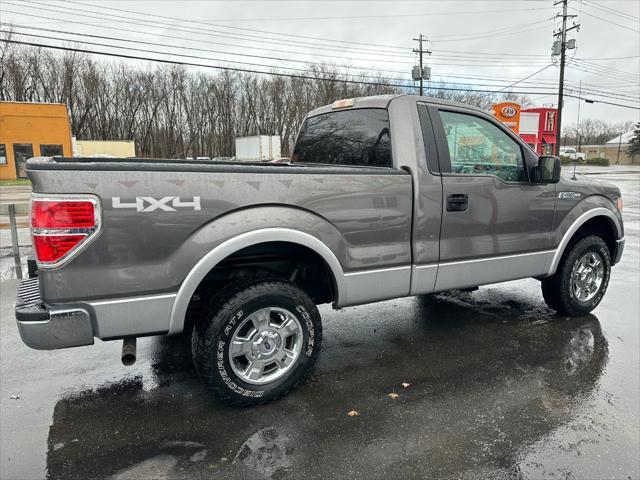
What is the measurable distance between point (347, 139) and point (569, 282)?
273cm

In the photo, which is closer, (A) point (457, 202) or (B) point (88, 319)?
(B) point (88, 319)

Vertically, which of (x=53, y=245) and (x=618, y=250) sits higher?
(x=53, y=245)

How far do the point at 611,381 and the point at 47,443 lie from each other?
155 inches

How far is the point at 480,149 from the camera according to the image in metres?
4.00

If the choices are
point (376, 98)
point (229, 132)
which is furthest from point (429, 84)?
point (376, 98)

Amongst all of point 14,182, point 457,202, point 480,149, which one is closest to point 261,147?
point 14,182

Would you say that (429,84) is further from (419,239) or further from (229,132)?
(419,239)

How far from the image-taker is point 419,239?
357 cm

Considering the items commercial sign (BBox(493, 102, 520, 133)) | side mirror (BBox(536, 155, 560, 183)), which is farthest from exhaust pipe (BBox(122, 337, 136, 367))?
commercial sign (BBox(493, 102, 520, 133))

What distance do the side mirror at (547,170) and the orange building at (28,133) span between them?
31.3m

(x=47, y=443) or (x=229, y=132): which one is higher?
(x=229, y=132)

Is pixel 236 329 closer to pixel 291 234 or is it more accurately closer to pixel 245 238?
pixel 245 238

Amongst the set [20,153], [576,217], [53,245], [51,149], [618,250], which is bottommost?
[618,250]

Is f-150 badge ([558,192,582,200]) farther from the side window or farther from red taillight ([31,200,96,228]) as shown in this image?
red taillight ([31,200,96,228])
